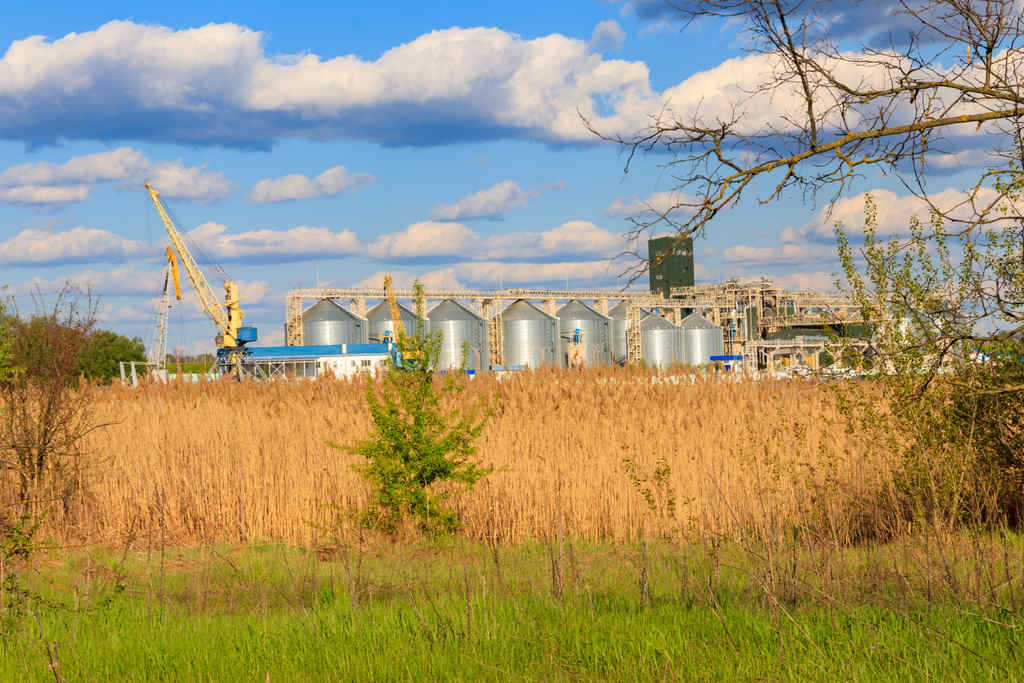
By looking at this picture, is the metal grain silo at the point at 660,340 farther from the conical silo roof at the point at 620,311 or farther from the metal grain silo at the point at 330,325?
the metal grain silo at the point at 330,325

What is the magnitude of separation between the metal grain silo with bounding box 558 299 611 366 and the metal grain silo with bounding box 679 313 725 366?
5987 mm

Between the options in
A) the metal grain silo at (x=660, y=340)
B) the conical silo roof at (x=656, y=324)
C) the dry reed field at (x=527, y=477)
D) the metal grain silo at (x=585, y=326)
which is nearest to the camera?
the dry reed field at (x=527, y=477)

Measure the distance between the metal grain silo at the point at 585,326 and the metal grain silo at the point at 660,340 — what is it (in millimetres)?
3041

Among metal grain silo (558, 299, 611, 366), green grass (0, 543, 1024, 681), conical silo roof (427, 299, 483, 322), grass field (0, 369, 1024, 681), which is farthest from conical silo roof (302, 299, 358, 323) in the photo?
green grass (0, 543, 1024, 681)

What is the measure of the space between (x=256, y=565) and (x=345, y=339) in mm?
54515

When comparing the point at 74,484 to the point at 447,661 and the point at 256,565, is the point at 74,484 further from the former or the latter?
the point at 447,661

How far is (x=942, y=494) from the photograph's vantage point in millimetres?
8383


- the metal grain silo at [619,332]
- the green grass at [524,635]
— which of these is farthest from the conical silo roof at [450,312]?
the green grass at [524,635]

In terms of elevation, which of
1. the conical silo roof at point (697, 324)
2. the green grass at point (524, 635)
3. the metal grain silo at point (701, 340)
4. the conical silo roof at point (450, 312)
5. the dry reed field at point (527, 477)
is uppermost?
the conical silo roof at point (450, 312)

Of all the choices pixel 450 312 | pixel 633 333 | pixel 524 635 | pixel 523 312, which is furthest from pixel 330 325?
pixel 524 635

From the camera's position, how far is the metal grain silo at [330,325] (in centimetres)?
6162

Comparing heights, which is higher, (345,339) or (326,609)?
(345,339)

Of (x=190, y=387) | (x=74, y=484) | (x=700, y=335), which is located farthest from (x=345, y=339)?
(x=74, y=484)

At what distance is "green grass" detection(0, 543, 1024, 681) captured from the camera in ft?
15.3
